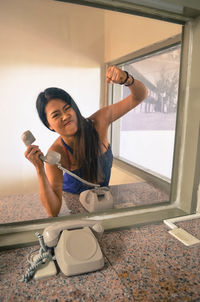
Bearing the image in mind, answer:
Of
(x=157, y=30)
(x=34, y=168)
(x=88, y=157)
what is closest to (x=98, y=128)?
(x=88, y=157)

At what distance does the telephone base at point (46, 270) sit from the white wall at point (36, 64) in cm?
25

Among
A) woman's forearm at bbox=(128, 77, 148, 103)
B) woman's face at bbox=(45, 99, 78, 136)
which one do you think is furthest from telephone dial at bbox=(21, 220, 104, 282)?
woman's forearm at bbox=(128, 77, 148, 103)

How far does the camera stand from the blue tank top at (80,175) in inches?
32.7

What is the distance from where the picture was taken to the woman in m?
0.75

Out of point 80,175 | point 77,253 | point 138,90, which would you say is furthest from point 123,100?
point 77,253

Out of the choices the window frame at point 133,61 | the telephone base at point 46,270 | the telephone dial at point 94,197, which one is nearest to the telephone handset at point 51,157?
the telephone dial at point 94,197

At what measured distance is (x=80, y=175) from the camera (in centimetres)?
84

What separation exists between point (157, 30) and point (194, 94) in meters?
0.30

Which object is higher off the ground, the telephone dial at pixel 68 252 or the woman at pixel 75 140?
the woman at pixel 75 140

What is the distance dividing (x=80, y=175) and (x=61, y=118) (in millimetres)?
228

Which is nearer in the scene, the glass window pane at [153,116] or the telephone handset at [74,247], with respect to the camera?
the telephone handset at [74,247]

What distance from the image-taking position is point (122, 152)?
2.94 ft

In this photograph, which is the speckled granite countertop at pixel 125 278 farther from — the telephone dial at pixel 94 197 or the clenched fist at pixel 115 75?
the clenched fist at pixel 115 75

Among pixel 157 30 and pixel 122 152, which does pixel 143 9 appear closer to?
pixel 157 30
